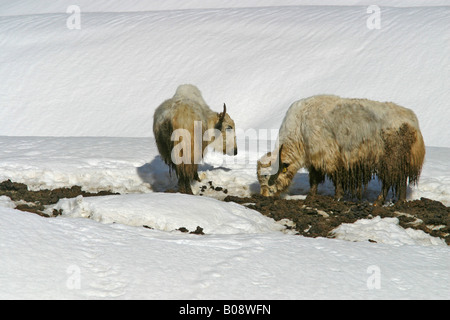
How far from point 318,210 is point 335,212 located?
0.28 m

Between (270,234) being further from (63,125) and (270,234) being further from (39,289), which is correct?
(63,125)

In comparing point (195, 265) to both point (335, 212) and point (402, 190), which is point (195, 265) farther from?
point (402, 190)

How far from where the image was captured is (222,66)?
2098cm

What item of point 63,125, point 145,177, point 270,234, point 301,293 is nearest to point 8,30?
point 63,125

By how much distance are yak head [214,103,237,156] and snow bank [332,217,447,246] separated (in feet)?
11.5

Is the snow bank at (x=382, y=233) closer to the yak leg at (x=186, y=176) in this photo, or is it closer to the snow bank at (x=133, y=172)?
the snow bank at (x=133, y=172)

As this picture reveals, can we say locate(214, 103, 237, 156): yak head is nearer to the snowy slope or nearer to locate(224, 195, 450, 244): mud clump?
locate(224, 195, 450, 244): mud clump

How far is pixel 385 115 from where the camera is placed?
9.53m

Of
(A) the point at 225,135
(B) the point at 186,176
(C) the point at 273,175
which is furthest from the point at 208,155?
(C) the point at 273,175

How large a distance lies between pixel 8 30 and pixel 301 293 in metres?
22.1

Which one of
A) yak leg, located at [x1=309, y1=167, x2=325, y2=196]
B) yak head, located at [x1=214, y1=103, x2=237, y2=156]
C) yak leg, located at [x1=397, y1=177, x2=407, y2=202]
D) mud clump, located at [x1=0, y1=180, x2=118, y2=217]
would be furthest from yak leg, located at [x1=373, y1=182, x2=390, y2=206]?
mud clump, located at [x1=0, y1=180, x2=118, y2=217]

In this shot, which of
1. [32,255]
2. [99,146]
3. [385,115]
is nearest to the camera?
[32,255]

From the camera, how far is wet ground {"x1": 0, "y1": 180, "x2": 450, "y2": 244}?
8.30m

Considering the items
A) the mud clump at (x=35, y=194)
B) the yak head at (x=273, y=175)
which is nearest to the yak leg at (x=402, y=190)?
the yak head at (x=273, y=175)
